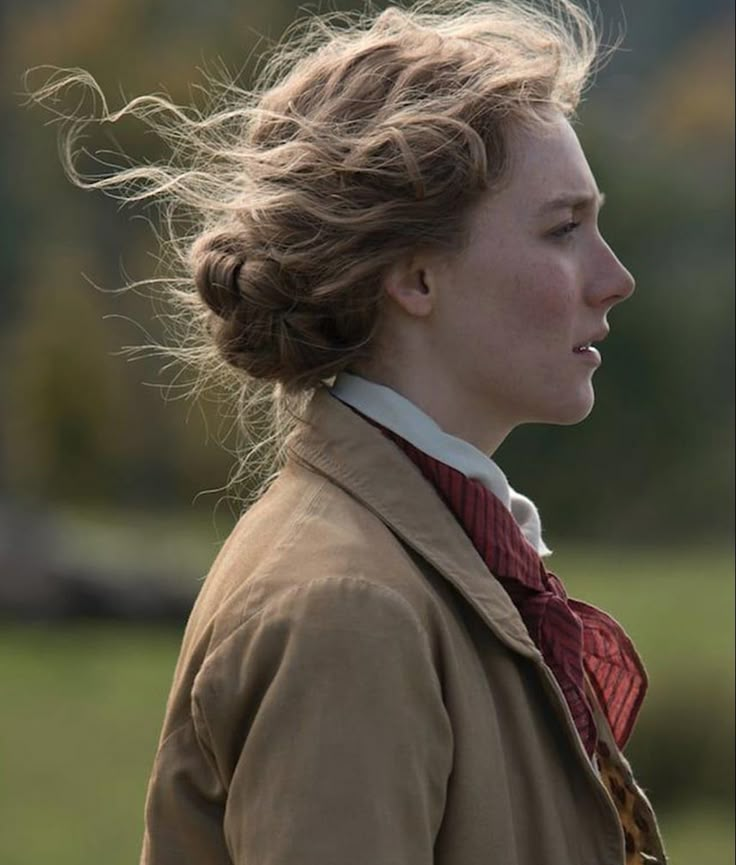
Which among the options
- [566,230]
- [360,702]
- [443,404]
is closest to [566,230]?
[566,230]

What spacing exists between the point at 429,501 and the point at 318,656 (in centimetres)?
29

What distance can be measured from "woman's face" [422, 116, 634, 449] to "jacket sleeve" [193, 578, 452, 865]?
34 cm

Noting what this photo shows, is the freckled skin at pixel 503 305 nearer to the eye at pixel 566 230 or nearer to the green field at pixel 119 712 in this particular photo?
the eye at pixel 566 230

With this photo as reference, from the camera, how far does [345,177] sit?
6.84 ft

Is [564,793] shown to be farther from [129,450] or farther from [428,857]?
[129,450]

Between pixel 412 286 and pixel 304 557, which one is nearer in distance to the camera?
pixel 304 557

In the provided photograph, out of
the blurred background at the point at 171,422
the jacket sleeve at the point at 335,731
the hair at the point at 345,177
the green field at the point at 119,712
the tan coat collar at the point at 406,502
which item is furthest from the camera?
the blurred background at the point at 171,422

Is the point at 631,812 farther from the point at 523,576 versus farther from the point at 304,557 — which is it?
the point at 304,557

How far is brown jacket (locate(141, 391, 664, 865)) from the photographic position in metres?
1.77

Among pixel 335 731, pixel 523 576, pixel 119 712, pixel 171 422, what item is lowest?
pixel 171 422

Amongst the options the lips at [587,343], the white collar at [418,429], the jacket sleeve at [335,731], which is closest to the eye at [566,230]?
the lips at [587,343]

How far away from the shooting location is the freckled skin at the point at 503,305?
209 cm

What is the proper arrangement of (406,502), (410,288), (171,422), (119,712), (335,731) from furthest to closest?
(171,422)
(119,712)
(410,288)
(406,502)
(335,731)

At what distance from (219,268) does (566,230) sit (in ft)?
1.33
